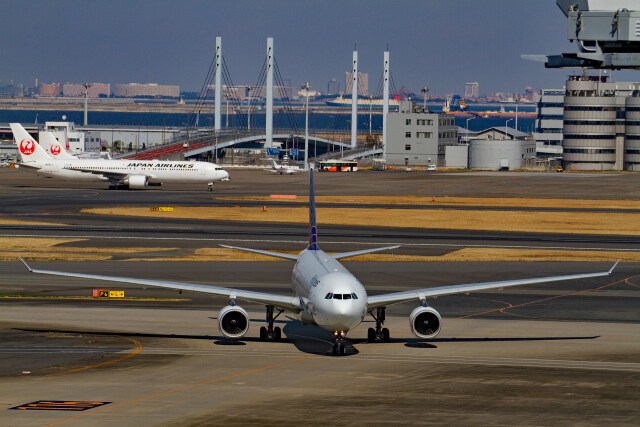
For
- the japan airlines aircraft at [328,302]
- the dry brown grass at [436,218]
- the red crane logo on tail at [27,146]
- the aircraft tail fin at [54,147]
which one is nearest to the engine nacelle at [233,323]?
the japan airlines aircraft at [328,302]

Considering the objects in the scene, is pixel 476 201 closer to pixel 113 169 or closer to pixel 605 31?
pixel 113 169

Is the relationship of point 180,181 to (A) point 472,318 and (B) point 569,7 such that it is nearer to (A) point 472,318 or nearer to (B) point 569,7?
(A) point 472,318

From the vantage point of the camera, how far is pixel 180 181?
152625mm

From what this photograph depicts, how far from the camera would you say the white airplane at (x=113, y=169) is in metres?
150

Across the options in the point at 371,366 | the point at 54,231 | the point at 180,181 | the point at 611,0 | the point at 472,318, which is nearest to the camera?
the point at 611,0

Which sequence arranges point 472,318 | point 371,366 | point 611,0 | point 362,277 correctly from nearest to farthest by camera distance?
point 611,0, point 371,366, point 472,318, point 362,277

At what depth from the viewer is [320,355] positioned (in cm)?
3897

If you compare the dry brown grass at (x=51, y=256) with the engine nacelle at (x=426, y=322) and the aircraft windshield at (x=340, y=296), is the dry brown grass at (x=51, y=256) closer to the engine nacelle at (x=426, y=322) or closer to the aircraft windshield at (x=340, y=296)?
the engine nacelle at (x=426, y=322)

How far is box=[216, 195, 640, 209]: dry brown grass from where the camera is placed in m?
127

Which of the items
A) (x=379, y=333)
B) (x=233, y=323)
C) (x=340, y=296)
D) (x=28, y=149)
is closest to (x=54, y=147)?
(x=28, y=149)

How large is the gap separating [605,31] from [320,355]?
2246cm

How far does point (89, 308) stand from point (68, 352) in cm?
1128

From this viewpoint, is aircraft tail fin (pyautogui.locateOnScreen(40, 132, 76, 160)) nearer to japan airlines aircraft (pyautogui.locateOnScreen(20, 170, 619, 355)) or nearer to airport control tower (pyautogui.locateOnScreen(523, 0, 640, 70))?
japan airlines aircraft (pyautogui.locateOnScreen(20, 170, 619, 355))

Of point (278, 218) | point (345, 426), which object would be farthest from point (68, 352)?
point (278, 218)
